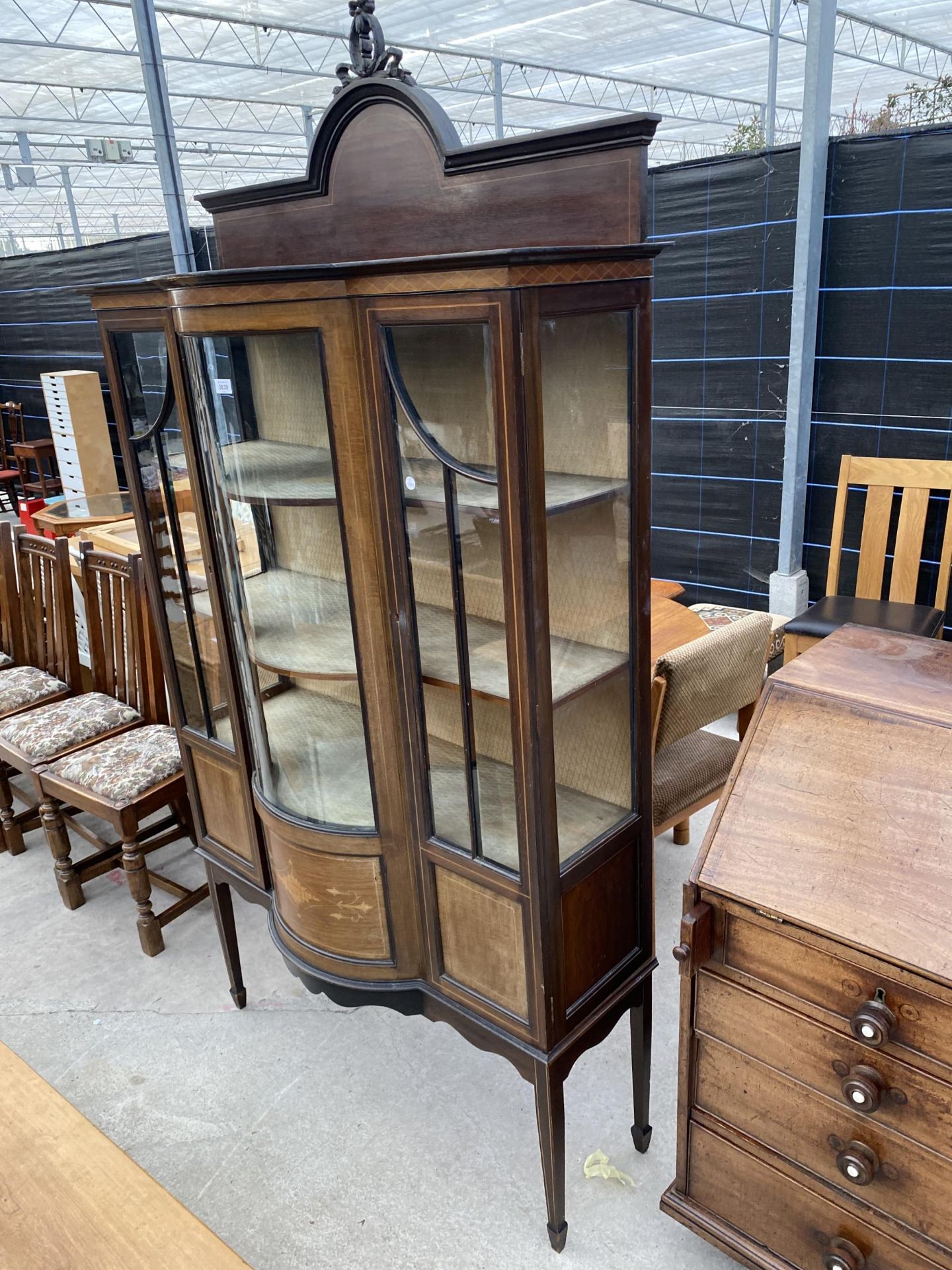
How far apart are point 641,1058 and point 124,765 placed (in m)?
1.61

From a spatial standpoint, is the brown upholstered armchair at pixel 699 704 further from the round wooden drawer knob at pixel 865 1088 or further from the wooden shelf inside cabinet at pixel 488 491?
the round wooden drawer knob at pixel 865 1088

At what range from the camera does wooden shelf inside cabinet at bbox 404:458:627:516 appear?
132cm

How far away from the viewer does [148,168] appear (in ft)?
42.6

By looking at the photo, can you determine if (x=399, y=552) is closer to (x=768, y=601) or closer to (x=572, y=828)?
(x=572, y=828)

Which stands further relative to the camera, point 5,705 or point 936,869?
point 5,705

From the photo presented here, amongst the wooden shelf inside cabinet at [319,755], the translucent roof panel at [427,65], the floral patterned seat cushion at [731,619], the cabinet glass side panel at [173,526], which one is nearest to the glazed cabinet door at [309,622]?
the wooden shelf inside cabinet at [319,755]

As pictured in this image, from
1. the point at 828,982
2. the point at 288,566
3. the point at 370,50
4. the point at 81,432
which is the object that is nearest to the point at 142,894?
the point at 288,566

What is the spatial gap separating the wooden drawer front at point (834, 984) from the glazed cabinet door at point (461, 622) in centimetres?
35

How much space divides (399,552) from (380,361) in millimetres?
294

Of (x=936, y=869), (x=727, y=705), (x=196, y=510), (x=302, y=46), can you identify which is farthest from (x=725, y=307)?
(x=302, y=46)

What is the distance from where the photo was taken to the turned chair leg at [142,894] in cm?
248

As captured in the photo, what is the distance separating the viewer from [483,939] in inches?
63.6

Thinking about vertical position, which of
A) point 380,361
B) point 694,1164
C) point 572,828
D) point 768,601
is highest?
point 380,361

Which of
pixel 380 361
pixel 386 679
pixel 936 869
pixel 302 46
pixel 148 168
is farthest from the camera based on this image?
pixel 148 168
